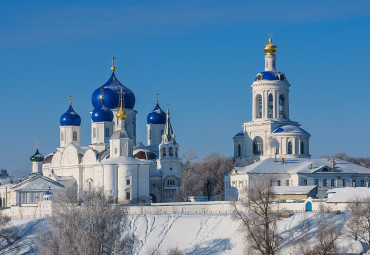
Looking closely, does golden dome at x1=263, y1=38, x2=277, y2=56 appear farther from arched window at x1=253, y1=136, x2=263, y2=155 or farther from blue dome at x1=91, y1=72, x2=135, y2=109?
blue dome at x1=91, y1=72, x2=135, y2=109

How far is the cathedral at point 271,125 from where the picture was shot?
189ft

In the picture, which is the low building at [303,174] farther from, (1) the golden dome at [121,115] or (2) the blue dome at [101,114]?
(2) the blue dome at [101,114]

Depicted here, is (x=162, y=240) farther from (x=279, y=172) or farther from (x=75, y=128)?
(x=75, y=128)

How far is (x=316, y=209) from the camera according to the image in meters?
43.5

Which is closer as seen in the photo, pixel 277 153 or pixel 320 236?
pixel 320 236

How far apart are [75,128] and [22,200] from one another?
738 cm

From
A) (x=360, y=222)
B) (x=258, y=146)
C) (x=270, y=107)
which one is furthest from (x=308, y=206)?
(x=270, y=107)

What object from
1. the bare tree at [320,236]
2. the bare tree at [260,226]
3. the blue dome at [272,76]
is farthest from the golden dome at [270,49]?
the bare tree at [260,226]

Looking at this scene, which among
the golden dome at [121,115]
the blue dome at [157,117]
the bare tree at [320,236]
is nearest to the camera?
the bare tree at [320,236]

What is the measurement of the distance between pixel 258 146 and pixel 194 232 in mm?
17695

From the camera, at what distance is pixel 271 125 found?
58.3 meters

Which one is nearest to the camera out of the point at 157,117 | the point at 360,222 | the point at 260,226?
the point at 260,226

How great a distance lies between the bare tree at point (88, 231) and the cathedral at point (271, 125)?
21.9 m

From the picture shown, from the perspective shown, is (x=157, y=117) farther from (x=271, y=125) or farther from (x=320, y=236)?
(x=320, y=236)
